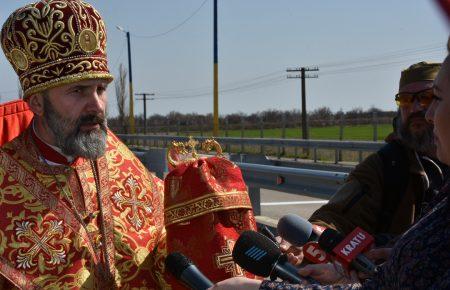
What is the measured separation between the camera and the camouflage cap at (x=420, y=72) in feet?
11.4

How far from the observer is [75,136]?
2660 millimetres

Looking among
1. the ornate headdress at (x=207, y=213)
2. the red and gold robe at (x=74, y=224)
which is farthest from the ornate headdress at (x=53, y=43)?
the ornate headdress at (x=207, y=213)

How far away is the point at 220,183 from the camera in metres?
2.70

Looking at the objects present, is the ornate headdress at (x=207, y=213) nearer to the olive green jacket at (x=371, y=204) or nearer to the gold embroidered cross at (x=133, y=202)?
the gold embroidered cross at (x=133, y=202)

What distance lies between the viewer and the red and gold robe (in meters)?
2.60

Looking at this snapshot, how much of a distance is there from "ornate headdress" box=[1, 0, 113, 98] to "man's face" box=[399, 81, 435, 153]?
1.61m

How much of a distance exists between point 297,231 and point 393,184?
1.27m

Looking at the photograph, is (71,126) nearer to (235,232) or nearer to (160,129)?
(235,232)

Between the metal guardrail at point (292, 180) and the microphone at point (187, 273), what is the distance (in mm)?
3640

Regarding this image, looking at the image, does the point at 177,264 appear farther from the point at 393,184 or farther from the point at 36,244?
the point at 393,184

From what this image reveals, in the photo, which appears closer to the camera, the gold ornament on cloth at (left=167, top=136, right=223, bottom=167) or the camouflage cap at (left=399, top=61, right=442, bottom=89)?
the gold ornament on cloth at (left=167, top=136, right=223, bottom=167)

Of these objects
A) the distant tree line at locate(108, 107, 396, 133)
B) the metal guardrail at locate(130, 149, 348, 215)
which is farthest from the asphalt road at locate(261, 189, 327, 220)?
the distant tree line at locate(108, 107, 396, 133)

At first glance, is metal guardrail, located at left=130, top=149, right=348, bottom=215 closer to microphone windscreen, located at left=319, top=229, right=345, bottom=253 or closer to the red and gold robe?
the red and gold robe

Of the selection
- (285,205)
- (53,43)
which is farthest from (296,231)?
(285,205)
